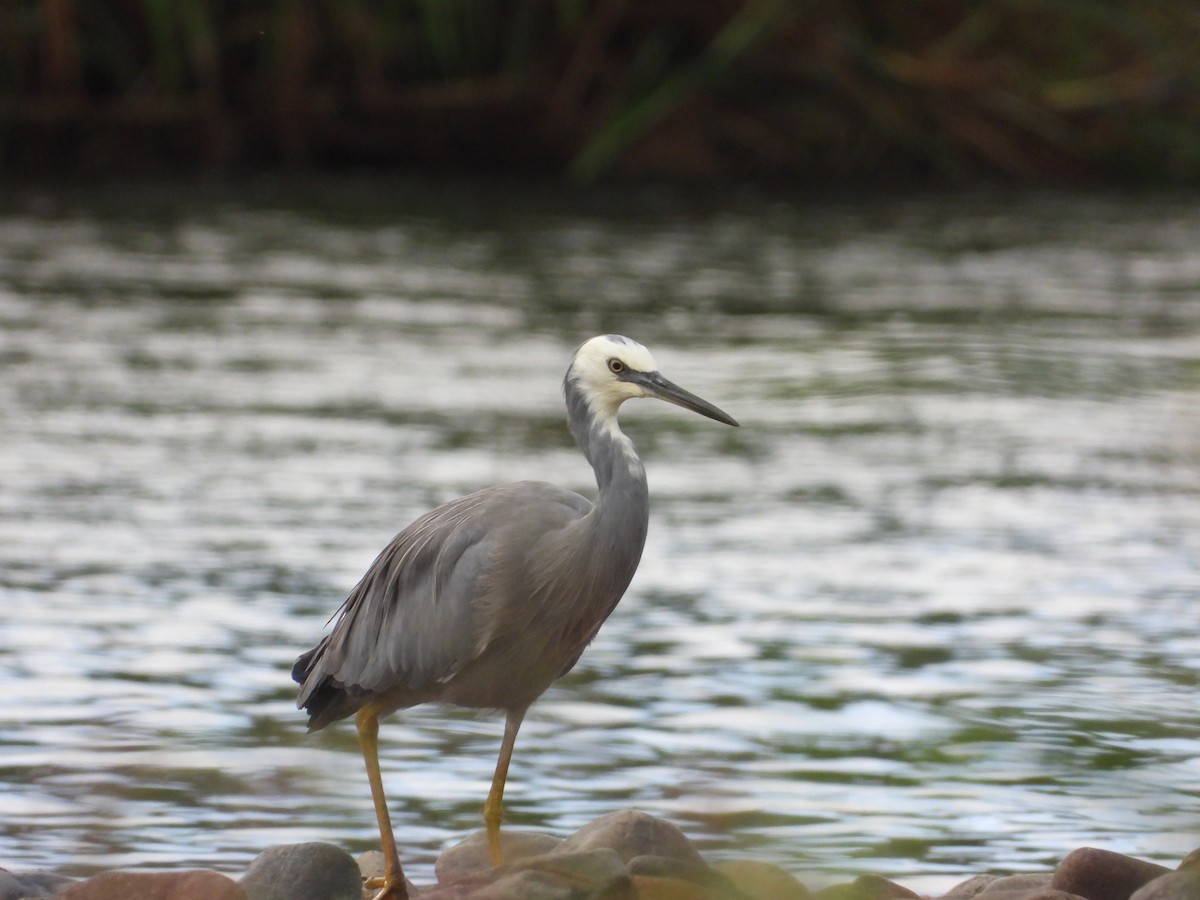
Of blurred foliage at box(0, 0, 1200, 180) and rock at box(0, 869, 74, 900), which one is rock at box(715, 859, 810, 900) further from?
blurred foliage at box(0, 0, 1200, 180)

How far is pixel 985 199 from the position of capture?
21.7 metres

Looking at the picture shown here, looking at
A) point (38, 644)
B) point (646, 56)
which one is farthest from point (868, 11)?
point (38, 644)

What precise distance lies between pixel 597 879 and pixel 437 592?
0.94 m

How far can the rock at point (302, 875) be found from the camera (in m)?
4.50

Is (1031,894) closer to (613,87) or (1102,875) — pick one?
(1102,875)

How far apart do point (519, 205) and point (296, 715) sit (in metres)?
14.2

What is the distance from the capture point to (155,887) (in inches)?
170

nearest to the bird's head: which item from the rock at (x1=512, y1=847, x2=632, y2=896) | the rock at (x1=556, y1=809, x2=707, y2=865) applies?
the rock at (x1=556, y1=809, x2=707, y2=865)

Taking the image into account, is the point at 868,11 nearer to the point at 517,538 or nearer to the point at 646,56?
the point at 646,56

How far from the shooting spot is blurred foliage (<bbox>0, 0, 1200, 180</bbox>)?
840 inches

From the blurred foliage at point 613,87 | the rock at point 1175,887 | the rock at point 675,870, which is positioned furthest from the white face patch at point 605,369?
the blurred foliage at point 613,87

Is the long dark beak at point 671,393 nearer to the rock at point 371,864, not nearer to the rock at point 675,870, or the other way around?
the rock at point 675,870

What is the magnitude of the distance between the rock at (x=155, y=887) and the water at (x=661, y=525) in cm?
30

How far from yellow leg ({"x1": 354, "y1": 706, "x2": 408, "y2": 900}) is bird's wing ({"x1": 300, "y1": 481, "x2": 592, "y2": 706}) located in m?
0.09
